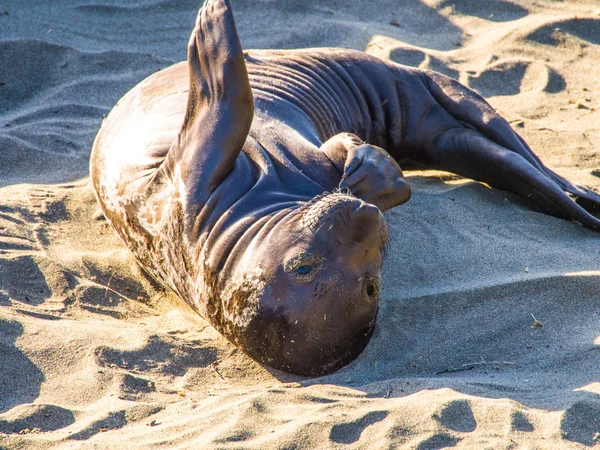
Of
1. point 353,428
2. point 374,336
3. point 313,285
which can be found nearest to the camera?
point 353,428

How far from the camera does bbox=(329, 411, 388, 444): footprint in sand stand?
313 cm

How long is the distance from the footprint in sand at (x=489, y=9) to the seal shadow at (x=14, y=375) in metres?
6.20

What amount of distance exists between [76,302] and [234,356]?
3.21 ft

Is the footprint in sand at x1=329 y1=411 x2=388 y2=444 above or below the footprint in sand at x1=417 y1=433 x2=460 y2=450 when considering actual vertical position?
below

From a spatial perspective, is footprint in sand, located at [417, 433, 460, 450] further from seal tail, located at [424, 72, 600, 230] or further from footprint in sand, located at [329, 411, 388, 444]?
seal tail, located at [424, 72, 600, 230]

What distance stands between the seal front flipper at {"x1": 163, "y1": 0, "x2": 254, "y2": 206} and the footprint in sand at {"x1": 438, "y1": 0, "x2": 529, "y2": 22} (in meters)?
4.96

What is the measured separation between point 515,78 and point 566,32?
3.64 feet

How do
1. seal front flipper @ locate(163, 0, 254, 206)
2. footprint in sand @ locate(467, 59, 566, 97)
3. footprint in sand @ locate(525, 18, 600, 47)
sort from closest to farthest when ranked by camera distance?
1. seal front flipper @ locate(163, 0, 254, 206)
2. footprint in sand @ locate(467, 59, 566, 97)
3. footprint in sand @ locate(525, 18, 600, 47)

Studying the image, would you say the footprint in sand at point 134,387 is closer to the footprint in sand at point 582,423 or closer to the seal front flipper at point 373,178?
the seal front flipper at point 373,178

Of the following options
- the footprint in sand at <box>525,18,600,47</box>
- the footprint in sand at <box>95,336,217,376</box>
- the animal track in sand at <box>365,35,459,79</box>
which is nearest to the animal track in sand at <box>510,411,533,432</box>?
the footprint in sand at <box>95,336,217,376</box>

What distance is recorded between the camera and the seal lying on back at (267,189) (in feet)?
11.7

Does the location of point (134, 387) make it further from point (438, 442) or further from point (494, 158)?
point (494, 158)

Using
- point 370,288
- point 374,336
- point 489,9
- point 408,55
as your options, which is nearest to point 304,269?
point 370,288

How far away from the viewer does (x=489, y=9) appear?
8586 mm
